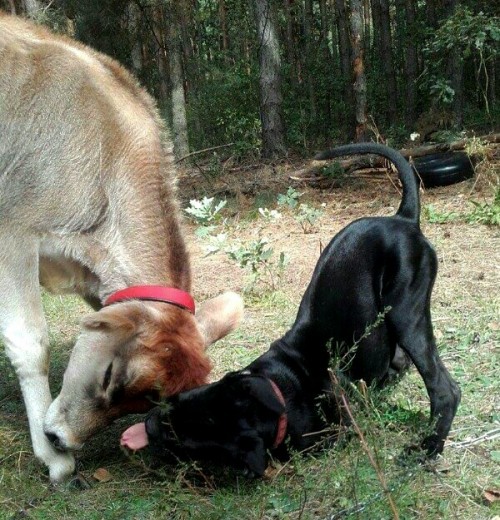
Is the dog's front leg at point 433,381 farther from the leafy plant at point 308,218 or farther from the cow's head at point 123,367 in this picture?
the leafy plant at point 308,218

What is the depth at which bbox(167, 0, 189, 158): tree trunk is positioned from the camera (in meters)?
15.0

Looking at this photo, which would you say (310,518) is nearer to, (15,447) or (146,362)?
(146,362)

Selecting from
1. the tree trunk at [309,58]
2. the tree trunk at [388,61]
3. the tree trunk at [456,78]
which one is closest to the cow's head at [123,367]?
the tree trunk at [456,78]

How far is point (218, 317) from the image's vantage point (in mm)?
4055

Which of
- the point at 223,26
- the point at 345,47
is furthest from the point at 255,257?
the point at 223,26

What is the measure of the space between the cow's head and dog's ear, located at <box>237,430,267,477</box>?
0.38 meters

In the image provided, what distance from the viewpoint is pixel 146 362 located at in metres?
3.47

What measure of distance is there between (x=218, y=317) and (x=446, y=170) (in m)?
6.28

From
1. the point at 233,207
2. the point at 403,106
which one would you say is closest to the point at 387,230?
the point at 233,207

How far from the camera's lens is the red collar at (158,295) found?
3.74 metres

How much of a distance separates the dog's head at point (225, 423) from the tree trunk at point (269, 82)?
36.9 feet

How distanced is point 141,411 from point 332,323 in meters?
1.12

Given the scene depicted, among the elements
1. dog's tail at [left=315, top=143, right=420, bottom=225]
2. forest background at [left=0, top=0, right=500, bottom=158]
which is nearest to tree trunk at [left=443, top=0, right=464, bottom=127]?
forest background at [left=0, top=0, right=500, bottom=158]

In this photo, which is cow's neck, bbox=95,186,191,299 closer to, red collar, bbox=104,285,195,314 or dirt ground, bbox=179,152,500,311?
red collar, bbox=104,285,195,314
